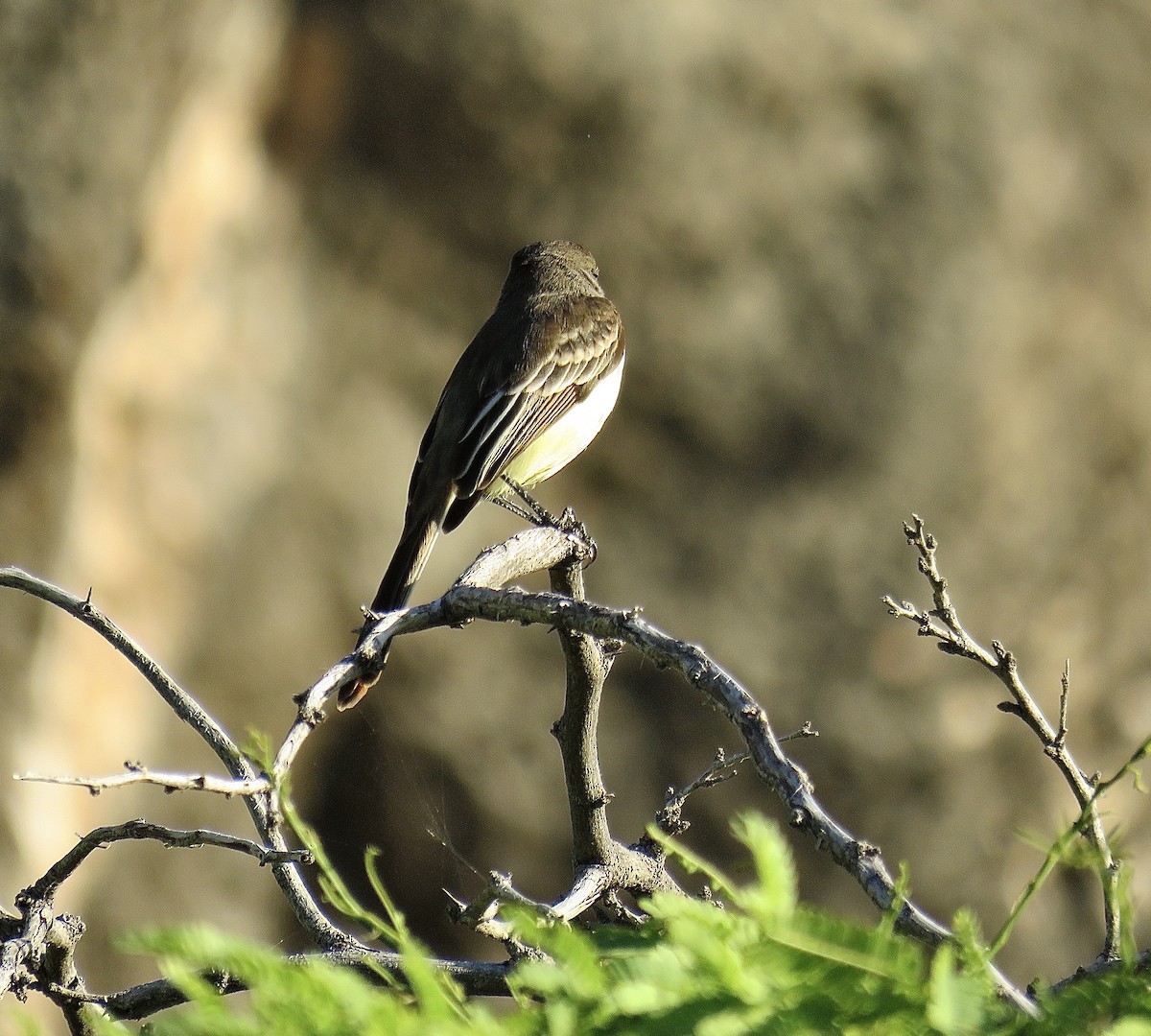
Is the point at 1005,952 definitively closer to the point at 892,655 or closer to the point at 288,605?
the point at 892,655

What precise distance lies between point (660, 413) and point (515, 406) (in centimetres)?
297

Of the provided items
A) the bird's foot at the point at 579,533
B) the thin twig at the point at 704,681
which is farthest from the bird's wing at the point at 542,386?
the thin twig at the point at 704,681

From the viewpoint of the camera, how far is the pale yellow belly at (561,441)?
19.4 feet

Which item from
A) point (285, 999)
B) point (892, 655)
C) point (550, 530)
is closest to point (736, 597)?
point (892, 655)

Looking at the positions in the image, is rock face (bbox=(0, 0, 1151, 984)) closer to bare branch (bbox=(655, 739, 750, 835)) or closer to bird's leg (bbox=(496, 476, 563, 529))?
bird's leg (bbox=(496, 476, 563, 529))

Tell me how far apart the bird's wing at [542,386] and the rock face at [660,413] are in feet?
7.58

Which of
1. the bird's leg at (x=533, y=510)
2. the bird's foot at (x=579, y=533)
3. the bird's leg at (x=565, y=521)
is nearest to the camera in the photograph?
the bird's foot at (x=579, y=533)

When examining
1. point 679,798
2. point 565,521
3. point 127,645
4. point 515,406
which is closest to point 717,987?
point 127,645

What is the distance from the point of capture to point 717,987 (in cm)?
98

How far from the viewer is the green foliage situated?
38.1 inches

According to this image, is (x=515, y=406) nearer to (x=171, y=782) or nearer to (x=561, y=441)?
(x=561, y=441)

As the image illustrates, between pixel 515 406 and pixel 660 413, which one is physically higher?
pixel 660 413

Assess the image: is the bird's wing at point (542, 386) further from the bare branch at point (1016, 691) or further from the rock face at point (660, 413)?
the bare branch at point (1016, 691)

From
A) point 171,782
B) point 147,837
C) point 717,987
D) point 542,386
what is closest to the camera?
point 717,987
